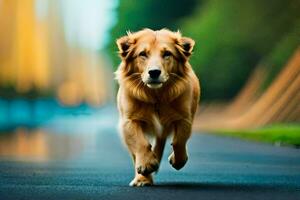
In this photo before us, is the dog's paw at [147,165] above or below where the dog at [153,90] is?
below

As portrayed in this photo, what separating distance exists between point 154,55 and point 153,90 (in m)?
0.39

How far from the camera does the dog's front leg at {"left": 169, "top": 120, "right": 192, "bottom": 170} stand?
12102 mm

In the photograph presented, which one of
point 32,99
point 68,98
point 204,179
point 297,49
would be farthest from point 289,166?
point 68,98

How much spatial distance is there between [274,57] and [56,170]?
28.9m

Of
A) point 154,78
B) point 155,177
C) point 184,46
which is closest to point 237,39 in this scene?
point 155,177

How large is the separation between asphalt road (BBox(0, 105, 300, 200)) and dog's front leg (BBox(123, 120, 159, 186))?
177mm

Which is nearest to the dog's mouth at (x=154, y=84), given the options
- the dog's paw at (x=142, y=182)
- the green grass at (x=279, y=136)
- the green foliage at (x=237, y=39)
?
the dog's paw at (x=142, y=182)

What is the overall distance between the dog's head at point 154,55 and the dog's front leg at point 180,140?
53 centimetres

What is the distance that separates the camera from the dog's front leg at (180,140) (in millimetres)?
12102

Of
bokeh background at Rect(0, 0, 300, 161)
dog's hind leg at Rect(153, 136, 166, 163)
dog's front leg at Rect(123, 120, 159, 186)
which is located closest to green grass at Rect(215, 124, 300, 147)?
bokeh background at Rect(0, 0, 300, 161)

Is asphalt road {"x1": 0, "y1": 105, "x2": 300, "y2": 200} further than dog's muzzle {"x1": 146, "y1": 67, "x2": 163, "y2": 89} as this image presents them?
No

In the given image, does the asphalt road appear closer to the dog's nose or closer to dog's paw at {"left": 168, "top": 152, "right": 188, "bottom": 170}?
dog's paw at {"left": 168, "top": 152, "right": 188, "bottom": 170}

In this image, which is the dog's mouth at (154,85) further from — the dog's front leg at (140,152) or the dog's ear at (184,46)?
the dog's ear at (184,46)

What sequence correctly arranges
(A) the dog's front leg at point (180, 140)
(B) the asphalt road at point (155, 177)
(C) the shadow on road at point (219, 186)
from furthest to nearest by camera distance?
A: (A) the dog's front leg at point (180, 140) < (C) the shadow on road at point (219, 186) < (B) the asphalt road at point (155, 177)
